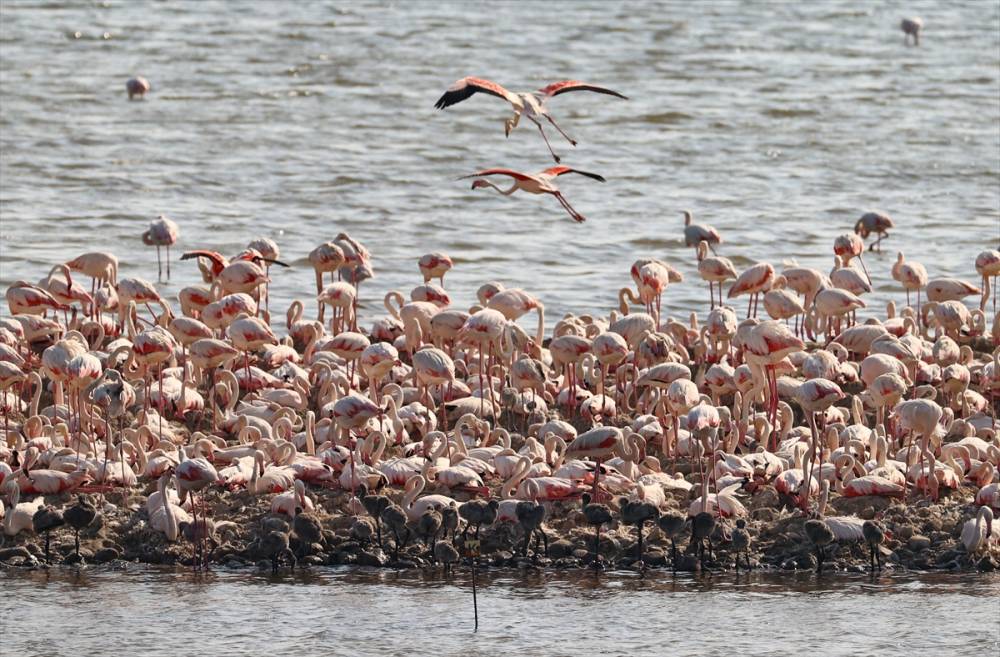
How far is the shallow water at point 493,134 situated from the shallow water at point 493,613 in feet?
22.7

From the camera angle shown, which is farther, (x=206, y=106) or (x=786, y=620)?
(x=206, y=106)

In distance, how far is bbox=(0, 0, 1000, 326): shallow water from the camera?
19.9 metres

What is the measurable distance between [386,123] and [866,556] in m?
18.1

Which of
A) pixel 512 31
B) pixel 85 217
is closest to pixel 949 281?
pixel 85 217

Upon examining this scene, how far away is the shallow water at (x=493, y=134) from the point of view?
65.3 ft

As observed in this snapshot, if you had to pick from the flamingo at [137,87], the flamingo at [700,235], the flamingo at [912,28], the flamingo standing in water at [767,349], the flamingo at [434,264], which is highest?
the flamingo at [912,28]

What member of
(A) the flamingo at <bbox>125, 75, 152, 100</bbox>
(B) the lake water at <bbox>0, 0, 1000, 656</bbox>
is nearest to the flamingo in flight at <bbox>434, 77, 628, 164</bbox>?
(B) the lake water at <bbox>0, 0, 1000, 656</bbox>

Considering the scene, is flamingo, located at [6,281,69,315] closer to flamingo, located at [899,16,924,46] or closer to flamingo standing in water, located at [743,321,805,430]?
flamingo standing in water, located at [743,321,805,430]

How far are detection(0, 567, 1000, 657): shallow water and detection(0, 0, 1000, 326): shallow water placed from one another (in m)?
6.93

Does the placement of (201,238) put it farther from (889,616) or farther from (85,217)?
(889,616)

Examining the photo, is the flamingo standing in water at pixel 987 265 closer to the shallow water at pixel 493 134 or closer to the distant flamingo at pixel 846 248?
the distant flamingo at pixel 846 248

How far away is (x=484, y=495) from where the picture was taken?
10516 mm

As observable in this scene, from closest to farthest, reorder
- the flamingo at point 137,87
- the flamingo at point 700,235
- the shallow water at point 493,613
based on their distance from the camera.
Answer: the shallow water at point 493,613 → the flamingo at point 700,235 → the flamingo at point 137,87

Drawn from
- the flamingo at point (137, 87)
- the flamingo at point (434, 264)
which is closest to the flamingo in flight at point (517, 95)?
the flamingo at point (434, 264)
